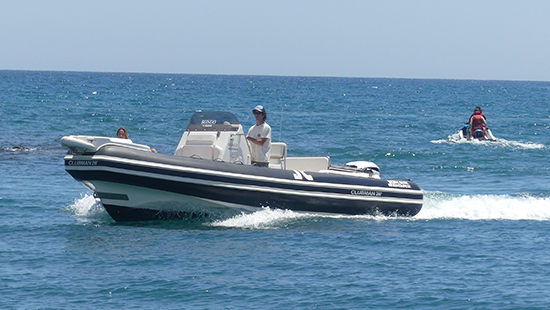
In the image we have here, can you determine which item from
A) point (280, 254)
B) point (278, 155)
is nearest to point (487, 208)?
point (278, 155)

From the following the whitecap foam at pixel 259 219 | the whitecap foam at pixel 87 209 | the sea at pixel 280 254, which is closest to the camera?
the sea at pixel 280 254

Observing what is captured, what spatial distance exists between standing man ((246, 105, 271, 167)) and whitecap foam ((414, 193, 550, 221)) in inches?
118

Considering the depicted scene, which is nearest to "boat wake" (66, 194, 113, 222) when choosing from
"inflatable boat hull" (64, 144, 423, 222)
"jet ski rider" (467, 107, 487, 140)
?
"inflatable boat hull" (64, 144, 423, 222)

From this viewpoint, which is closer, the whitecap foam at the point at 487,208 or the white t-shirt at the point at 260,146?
the white t-shirt at the point at 260,146

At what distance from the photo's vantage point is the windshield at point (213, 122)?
1236 centimetres

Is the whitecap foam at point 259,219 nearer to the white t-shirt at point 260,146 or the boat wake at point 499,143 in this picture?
the white t-shirt at point 260,146

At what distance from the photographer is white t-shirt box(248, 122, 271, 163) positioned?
12.1 m

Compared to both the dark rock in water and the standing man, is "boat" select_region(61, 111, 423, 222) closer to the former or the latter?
the standing man

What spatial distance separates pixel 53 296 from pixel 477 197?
9243 millimetres

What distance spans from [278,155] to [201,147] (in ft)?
5.10

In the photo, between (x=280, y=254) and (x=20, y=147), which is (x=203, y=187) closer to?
(x=280, y=254)

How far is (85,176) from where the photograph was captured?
1112 centimetres

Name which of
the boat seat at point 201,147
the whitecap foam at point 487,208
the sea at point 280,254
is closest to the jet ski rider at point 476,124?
the sea at point 280,254

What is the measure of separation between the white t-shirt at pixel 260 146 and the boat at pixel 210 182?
0.20 metres
